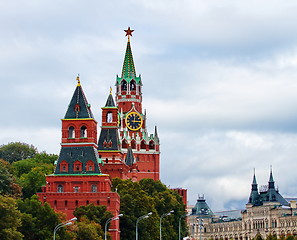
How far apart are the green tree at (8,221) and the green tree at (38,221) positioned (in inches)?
273

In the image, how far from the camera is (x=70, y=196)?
13250cm

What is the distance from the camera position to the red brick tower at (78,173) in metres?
132

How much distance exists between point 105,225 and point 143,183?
5062 centimetres

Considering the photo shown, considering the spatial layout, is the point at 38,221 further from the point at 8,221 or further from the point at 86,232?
the point at 8,221

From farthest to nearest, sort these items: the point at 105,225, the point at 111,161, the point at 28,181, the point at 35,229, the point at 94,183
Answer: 1. the point at 111,161
2. the point at 28,181
3. the point at 94,183
4. the point at 105,225
5. the point at 35,229

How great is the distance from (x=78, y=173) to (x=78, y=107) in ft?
36.8

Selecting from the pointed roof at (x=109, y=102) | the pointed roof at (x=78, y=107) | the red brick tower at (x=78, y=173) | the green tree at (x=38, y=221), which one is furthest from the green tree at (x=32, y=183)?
the green tree at (x=38, y=221)

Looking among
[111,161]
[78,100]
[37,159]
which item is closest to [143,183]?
[111,161]

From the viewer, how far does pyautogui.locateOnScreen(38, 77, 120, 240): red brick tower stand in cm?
13200

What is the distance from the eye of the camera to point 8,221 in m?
100

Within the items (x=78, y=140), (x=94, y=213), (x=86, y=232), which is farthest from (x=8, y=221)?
(x=78, y=140)

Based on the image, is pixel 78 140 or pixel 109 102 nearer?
pixel 78 140

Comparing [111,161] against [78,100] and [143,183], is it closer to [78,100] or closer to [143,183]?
[143,183]

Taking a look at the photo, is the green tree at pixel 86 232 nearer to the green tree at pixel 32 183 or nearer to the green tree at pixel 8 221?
the green tree at pixel 8 221
